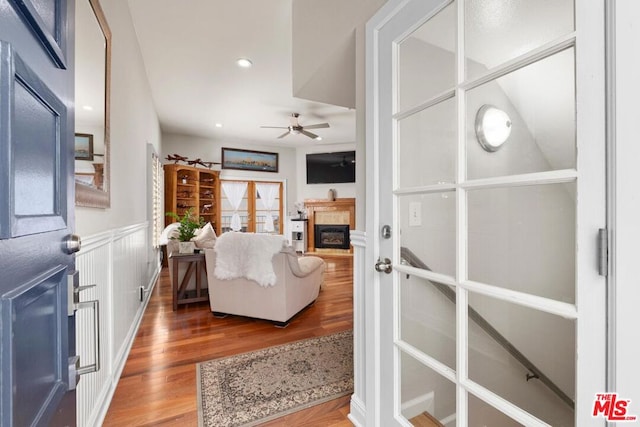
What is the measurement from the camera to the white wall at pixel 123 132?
1.77m

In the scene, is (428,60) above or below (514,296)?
above

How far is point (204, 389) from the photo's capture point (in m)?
1.82

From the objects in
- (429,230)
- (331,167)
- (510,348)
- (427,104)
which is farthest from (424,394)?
(331,167)

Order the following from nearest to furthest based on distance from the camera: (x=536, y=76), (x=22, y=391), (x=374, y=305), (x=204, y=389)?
(x=22, y=391)
(x=536, y=76)
(x=374, y=305)
(x=204, y=389)

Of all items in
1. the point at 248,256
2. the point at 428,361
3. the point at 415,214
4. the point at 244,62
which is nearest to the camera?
the point at 428,361

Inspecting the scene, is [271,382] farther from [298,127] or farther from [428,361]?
[298,127]

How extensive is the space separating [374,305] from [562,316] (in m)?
0.75

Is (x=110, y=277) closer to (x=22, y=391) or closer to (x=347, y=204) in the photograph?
(x=22, y=391)

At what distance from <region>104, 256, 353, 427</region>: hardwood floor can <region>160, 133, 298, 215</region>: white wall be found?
3.58 m

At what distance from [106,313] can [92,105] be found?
45.3 inches

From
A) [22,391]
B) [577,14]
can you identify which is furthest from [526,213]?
[22,391]

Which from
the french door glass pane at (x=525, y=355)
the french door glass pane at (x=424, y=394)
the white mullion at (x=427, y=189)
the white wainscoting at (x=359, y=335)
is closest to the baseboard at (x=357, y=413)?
the white wainscoting at (x=359, y=335)

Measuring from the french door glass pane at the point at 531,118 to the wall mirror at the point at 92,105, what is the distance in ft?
5.12
